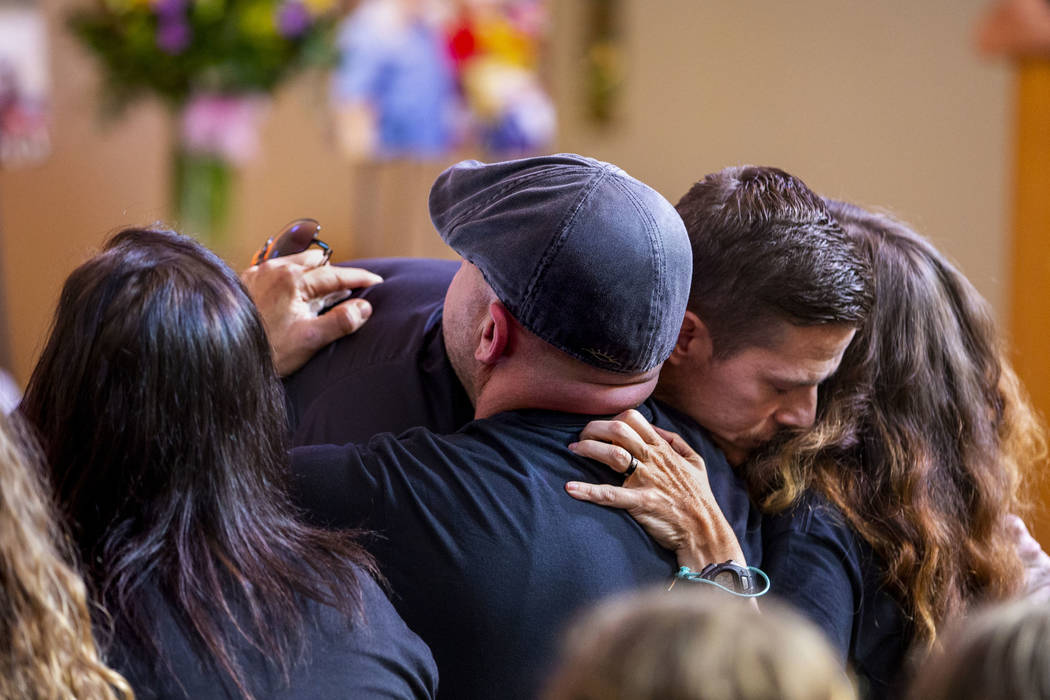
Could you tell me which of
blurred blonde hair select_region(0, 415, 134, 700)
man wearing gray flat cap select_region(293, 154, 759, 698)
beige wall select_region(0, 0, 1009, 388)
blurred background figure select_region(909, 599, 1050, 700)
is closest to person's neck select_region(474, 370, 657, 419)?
man wearing gray flat cap select_region(293, 154, 759, 698)

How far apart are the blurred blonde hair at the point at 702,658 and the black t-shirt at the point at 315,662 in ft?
1.37

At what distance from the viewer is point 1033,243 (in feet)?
9.83

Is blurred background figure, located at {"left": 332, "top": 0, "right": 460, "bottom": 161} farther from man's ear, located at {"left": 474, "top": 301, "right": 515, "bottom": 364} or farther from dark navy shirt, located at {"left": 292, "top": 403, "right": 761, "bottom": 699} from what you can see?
dark navy shirt, located at {"left": 292, "top": 403, "right": 761, "bottom": 699}

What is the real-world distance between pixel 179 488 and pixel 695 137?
399cm

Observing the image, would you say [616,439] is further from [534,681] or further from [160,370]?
[160,370]

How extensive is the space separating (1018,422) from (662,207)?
782 millimetres

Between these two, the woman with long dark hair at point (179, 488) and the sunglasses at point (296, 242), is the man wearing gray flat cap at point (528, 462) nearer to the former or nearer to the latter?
the woman with long dark hair at point (179, 488)

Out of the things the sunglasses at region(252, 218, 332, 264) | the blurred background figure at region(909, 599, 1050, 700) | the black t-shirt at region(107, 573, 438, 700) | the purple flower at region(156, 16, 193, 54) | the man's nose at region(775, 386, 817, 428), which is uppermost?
the purple flower at region(156, 16, 193, 54)

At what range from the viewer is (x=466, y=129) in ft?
16.1

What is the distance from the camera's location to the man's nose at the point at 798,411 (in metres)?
1.55

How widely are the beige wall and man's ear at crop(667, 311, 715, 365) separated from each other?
2532 mm

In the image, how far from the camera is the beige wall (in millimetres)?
3883

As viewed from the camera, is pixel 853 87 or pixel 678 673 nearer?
pixel 678 673

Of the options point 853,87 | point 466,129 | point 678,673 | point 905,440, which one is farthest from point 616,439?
point 466,129
